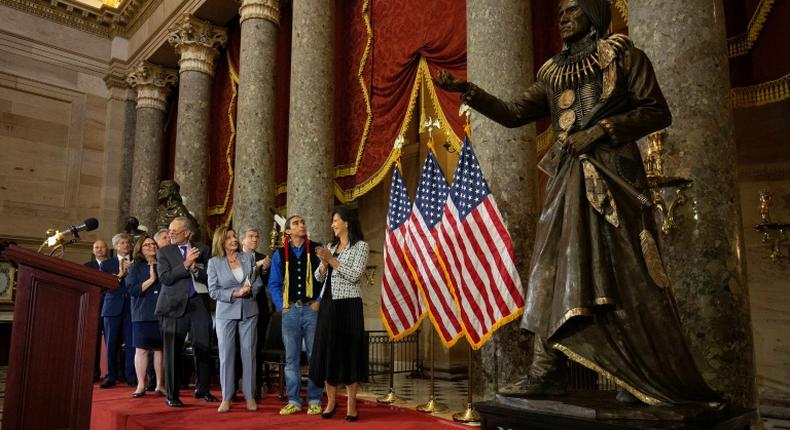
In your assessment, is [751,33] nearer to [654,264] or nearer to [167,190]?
[654,264]

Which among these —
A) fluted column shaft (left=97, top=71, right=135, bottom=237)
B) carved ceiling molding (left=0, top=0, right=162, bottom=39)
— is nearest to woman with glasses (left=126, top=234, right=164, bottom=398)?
fluted column shaft (left=97, top=71, right=135, bottom=237)

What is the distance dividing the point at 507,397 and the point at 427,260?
8.33ft

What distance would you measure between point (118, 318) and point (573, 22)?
→ 255 inches

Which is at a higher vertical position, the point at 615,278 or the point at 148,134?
the point at 148,134

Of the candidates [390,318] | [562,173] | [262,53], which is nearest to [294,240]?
[390,318]

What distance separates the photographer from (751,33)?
16.7 feet

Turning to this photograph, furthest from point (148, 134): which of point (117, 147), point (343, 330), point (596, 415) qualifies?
point (596, 415)

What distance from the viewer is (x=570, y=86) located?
284 centimetres

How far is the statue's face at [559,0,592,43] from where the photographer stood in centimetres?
279

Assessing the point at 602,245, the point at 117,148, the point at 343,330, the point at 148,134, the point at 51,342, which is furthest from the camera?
the point at 117,148

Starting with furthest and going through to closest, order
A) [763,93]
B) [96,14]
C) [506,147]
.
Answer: [96,14], [506,147], [763,93]

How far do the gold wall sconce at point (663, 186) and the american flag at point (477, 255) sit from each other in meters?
1.09

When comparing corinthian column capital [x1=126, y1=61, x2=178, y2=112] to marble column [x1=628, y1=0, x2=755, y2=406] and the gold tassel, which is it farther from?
the gold tassel

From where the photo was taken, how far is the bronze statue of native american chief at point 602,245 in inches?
94.7
